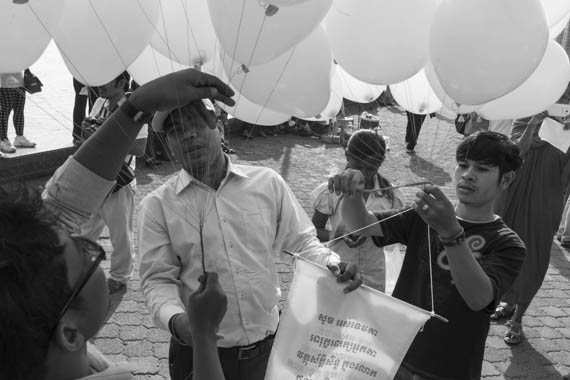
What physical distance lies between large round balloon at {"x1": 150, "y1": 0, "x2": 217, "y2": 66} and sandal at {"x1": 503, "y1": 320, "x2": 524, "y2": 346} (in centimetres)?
331

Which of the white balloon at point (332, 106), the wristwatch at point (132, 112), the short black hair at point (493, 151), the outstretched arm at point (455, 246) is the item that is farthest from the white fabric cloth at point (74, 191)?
the white balloon at point (332, 106)

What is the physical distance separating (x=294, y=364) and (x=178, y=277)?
57 centimetres

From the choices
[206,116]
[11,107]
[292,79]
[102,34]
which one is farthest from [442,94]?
[11,107]

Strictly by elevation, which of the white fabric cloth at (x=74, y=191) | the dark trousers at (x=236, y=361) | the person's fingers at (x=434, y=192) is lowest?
the dark trousers at (x=236, y=361)

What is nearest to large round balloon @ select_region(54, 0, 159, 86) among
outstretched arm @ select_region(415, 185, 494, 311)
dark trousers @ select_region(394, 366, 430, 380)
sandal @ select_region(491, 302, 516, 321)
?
outstretched arm @ select_region(415, 185, 494, 311)

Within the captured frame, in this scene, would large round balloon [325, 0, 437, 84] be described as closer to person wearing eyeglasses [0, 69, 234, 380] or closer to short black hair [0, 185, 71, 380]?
person wearing eyeglasses [0, 69, 234, 380]

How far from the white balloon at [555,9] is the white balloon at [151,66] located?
1979 millimetres

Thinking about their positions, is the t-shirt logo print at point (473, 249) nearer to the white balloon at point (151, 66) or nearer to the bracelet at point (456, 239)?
the bracelet at point (456, 239)

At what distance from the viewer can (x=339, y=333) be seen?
197 centimetres

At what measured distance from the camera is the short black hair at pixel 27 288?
2.88 ft

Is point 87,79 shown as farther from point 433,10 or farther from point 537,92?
point 537,92

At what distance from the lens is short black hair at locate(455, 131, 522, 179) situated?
7.20 feet

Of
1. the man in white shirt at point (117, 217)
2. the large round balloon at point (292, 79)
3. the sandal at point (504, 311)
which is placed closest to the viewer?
the large round balloon at point (292, 79)

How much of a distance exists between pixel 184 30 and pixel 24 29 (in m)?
0.67
